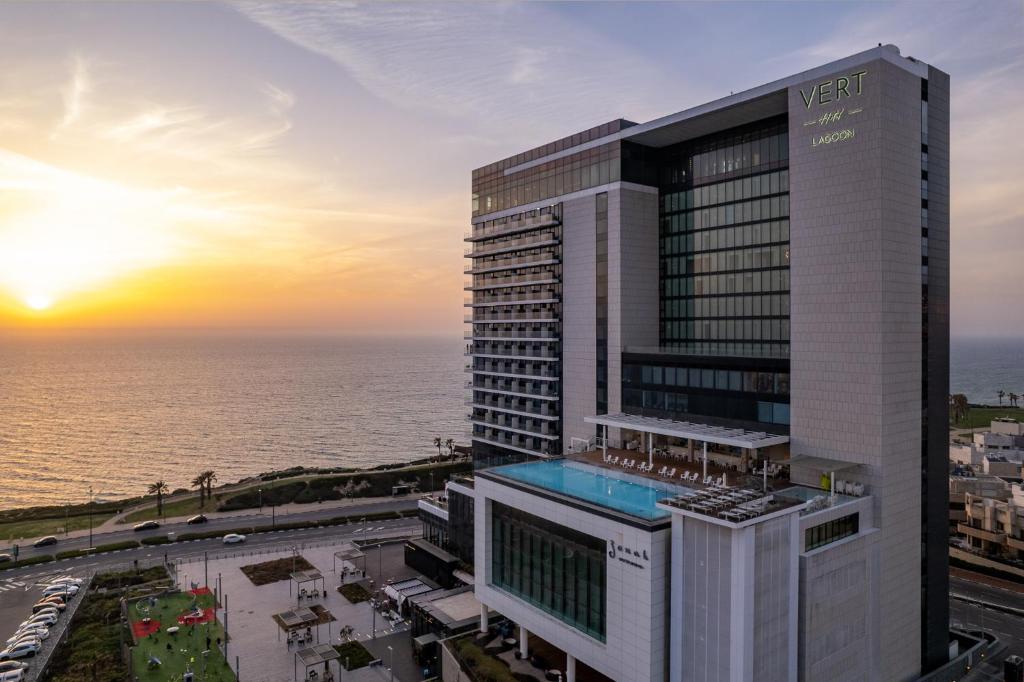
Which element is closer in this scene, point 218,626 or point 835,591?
point 835,591

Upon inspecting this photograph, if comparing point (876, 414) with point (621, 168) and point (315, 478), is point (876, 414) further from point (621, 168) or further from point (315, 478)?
point (315, 478)

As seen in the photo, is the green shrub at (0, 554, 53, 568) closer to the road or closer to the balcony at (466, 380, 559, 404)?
the balcony at (466, 380, 559, 404)

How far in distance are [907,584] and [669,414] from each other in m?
23.0

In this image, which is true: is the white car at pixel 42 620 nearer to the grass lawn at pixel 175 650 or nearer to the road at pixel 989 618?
the grass lawn at pixel 175 650

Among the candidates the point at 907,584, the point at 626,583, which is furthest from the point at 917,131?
the point at 626,583

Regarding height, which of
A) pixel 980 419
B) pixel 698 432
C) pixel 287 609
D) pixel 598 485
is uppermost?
pixel 698 432

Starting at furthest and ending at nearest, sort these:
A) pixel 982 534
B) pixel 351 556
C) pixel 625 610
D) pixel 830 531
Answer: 1. pixel 982 534
2. pixel 351 556
3. pixel 830 531
4. pixel 625 610

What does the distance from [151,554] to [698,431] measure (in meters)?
70.0

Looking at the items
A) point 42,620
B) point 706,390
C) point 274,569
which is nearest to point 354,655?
point 274,569

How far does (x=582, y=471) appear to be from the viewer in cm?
5572

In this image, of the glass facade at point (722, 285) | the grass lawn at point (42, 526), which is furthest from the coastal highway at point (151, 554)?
the glass facade at point (722, 285)

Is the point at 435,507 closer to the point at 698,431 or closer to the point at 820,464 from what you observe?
the point at 698,431

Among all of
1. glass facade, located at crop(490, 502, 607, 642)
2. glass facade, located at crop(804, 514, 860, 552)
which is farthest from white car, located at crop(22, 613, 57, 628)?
glass facade, located at crop(804, 514, 860, 552)

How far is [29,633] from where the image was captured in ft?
190
